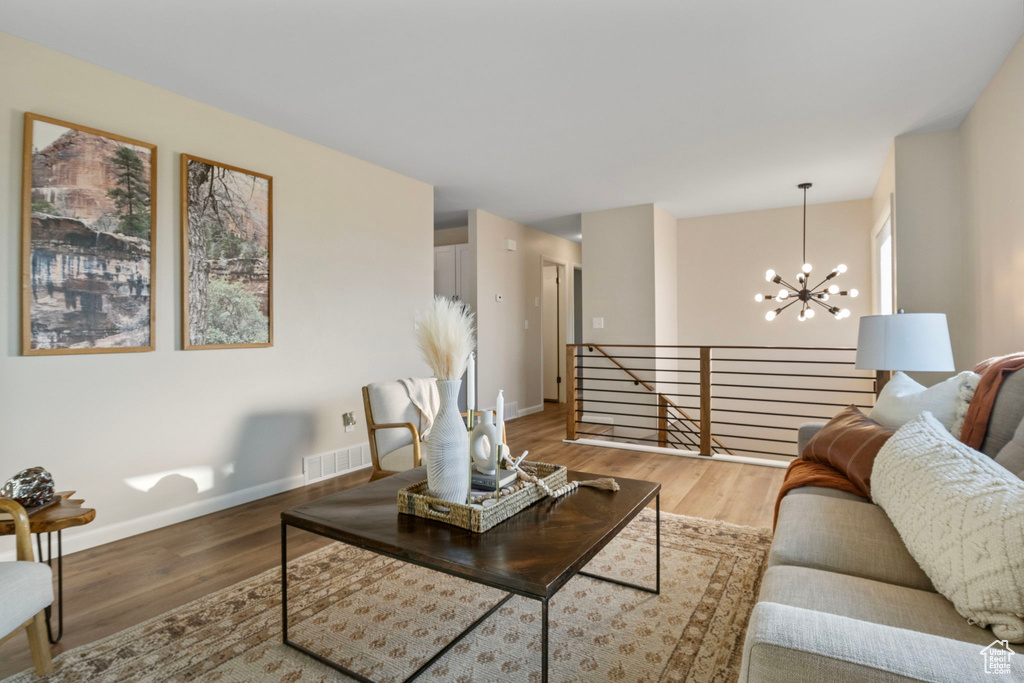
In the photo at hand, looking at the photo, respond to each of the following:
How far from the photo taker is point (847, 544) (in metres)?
1.46

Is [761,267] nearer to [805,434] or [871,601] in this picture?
[805,434]

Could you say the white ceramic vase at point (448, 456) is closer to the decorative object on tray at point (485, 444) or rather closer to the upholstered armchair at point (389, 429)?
A: the decorative object on tray at point (485, 444)

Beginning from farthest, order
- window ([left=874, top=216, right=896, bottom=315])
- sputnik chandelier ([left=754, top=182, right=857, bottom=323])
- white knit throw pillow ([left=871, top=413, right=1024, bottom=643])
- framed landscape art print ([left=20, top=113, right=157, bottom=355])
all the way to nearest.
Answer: sputnik chandelier ([left=754, top=182, right=857, bottom=323]), window ([left=874, top=216, right=896, bottom=315]), framed landscape art print ([left=20, top=113, right=157, bottom=355]), white knit throw pillow ([left=871, top=413, right=1024, bottom=643])

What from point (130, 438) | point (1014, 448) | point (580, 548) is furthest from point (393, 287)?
point (1014, 448)

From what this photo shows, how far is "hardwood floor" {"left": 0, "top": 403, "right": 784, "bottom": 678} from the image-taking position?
6.56 ft

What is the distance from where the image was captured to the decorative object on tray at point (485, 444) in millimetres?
1725

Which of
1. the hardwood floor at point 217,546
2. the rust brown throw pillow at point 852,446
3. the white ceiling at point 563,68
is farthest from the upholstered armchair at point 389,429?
the rust brown throw pillow at point 852,446

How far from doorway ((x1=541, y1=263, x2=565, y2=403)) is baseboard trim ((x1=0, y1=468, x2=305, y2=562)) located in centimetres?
458

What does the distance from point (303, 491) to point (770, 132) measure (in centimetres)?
397

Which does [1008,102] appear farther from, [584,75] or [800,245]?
[800,245]

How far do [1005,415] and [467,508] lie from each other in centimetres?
162

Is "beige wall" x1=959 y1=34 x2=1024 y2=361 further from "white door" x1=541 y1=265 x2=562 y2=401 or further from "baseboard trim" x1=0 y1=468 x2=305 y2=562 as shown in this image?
"white door" x1=541 y1=265 x2=562 y2=401

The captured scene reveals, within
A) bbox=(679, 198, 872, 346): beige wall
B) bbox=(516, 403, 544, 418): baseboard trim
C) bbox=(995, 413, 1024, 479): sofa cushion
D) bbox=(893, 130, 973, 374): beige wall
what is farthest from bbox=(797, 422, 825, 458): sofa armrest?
bbox=(516, 403, 544, 418): baseboard trim

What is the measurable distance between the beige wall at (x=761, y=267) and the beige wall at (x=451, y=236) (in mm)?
2638
